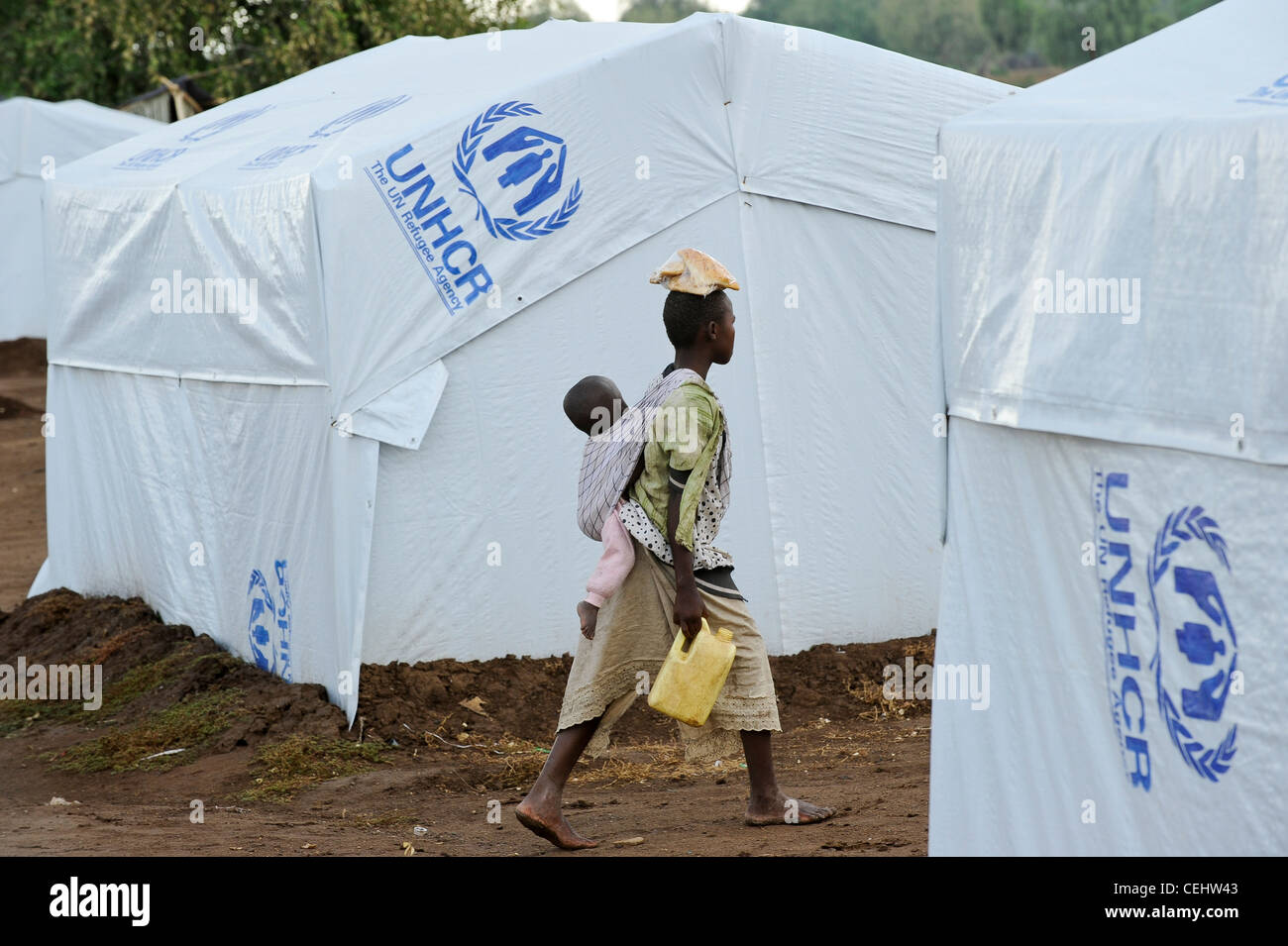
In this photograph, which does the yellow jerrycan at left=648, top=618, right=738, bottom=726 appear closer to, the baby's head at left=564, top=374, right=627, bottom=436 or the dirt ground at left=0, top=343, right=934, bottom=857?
the dirt ground at left=0, top=343, right=934, bottom=857

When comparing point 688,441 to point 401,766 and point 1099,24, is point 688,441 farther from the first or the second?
point 1099,24

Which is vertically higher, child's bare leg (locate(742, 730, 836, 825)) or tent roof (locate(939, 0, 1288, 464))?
tent roof (locate(939, 0, 1288, 464))

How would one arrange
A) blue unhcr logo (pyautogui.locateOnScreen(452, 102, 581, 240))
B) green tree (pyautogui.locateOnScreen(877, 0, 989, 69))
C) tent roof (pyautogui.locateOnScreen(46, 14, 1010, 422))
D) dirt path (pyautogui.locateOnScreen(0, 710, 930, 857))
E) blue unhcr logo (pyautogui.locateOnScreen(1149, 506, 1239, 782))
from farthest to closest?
green tree (pyautogui.locateOnScreen(877, 0, 989, 69)) < blue unhcr logo (pyautogui.locateOnScreen(452, 102, 581, 240)) < tent roof (pyautogui.locateOnScreen(46, 14, 1010, 422)) < dirt path (pyautogui.locateOnScreen(0, 710, 930, 857)) < blue unhcr logo (pyautogui.locateOnScreen(1149, 506, 1239, 782))

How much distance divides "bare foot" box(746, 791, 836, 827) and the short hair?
4.61ft

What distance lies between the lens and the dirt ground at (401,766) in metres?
4.68

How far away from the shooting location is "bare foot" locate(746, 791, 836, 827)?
4.52 meters

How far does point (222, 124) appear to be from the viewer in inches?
345

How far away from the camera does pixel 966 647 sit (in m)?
3.53

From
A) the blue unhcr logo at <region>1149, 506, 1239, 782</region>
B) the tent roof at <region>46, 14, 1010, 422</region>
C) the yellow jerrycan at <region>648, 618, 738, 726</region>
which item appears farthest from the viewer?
the tent roof at <region>46, 14, 1010, 422</region>

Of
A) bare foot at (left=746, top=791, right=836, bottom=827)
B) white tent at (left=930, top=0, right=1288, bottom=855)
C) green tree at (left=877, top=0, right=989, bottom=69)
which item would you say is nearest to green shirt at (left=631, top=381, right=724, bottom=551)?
white tent at (left=930, top=0, right=1288, bottom=855)

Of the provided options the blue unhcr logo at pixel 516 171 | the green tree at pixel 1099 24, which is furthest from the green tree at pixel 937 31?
the blue unhcr logo at pixel 516 171

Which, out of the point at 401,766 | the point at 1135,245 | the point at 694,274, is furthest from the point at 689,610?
the point at 401,766

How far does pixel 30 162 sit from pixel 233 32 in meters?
3.24
